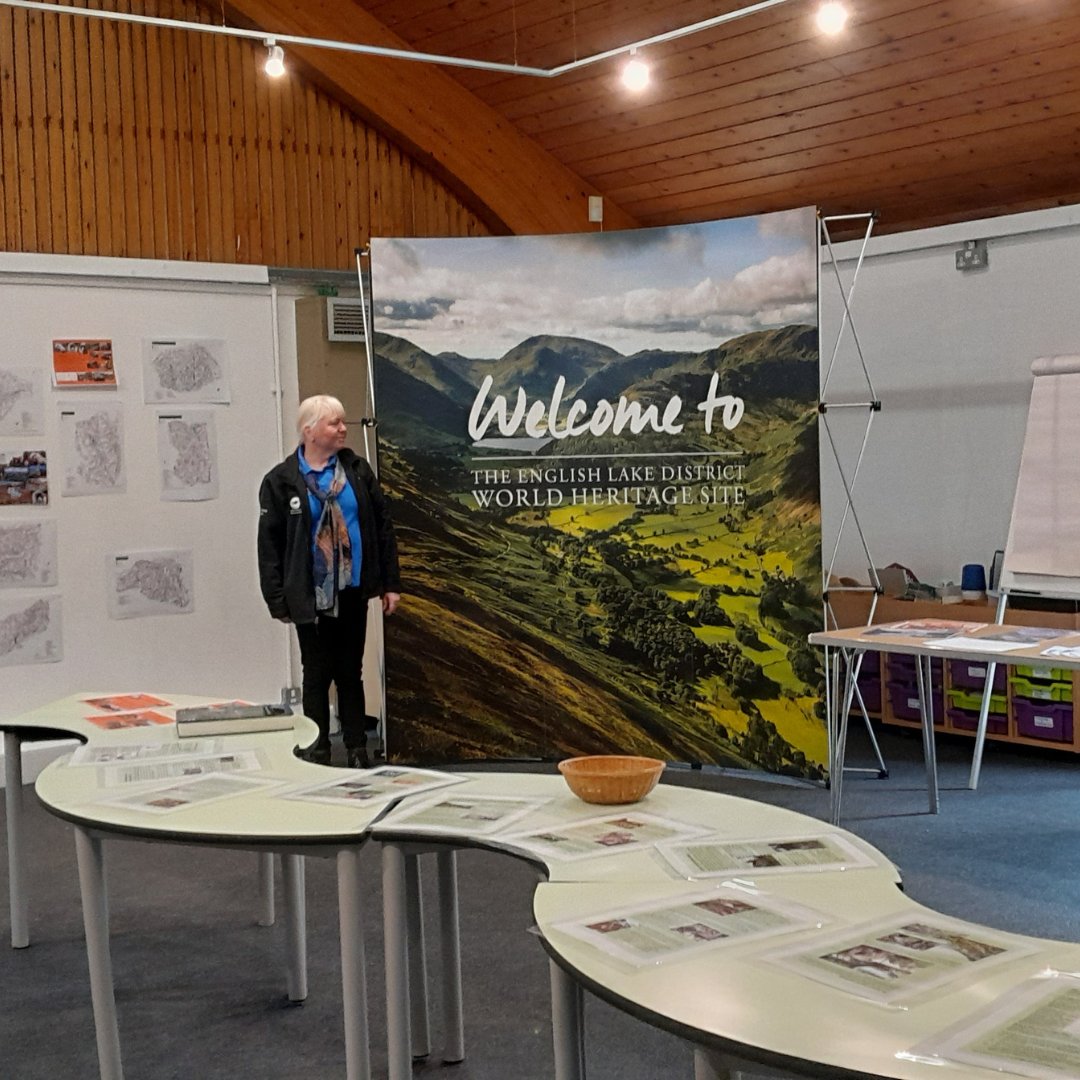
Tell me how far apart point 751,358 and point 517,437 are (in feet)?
3.43

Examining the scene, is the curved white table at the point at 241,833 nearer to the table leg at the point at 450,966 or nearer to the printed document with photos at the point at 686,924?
the table leg at the point at 450,966

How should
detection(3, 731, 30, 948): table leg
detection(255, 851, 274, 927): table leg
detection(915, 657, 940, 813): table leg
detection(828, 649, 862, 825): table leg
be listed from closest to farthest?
1. detection(3, 731, 30, 948): table leg
2. detection(255, 851, 274, 927): table leg
3. detection(828, 649, 862, 825): table leg
4. detection(915, 657, 940, 813): table leg

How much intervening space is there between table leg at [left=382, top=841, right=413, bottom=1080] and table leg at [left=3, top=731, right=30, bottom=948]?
1.78 meters

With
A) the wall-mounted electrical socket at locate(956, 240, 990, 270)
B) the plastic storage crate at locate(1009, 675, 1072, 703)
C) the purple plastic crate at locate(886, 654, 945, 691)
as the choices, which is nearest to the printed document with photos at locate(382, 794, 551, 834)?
the plastic storage crate at locate(1009, 675, 1072, 703)

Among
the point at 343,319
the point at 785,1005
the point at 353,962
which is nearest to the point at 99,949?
the point at 353,962

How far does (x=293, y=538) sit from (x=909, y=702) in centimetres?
306

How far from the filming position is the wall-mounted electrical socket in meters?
6.52

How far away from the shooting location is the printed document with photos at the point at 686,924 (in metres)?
1.76

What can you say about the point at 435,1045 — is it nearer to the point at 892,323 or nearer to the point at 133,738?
the point at 133,738

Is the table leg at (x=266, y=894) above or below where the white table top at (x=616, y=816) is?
below

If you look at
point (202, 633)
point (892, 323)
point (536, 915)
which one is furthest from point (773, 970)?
point (892, 323)

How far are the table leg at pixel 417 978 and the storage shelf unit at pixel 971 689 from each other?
3363 millimetres

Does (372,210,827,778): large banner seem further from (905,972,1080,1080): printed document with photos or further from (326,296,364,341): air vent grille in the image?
(905,972,1080,1080): printed document with photos

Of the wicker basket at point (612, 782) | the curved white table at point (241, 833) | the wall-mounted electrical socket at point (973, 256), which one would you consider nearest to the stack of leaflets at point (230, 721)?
the curved white table at point (241, 833)
